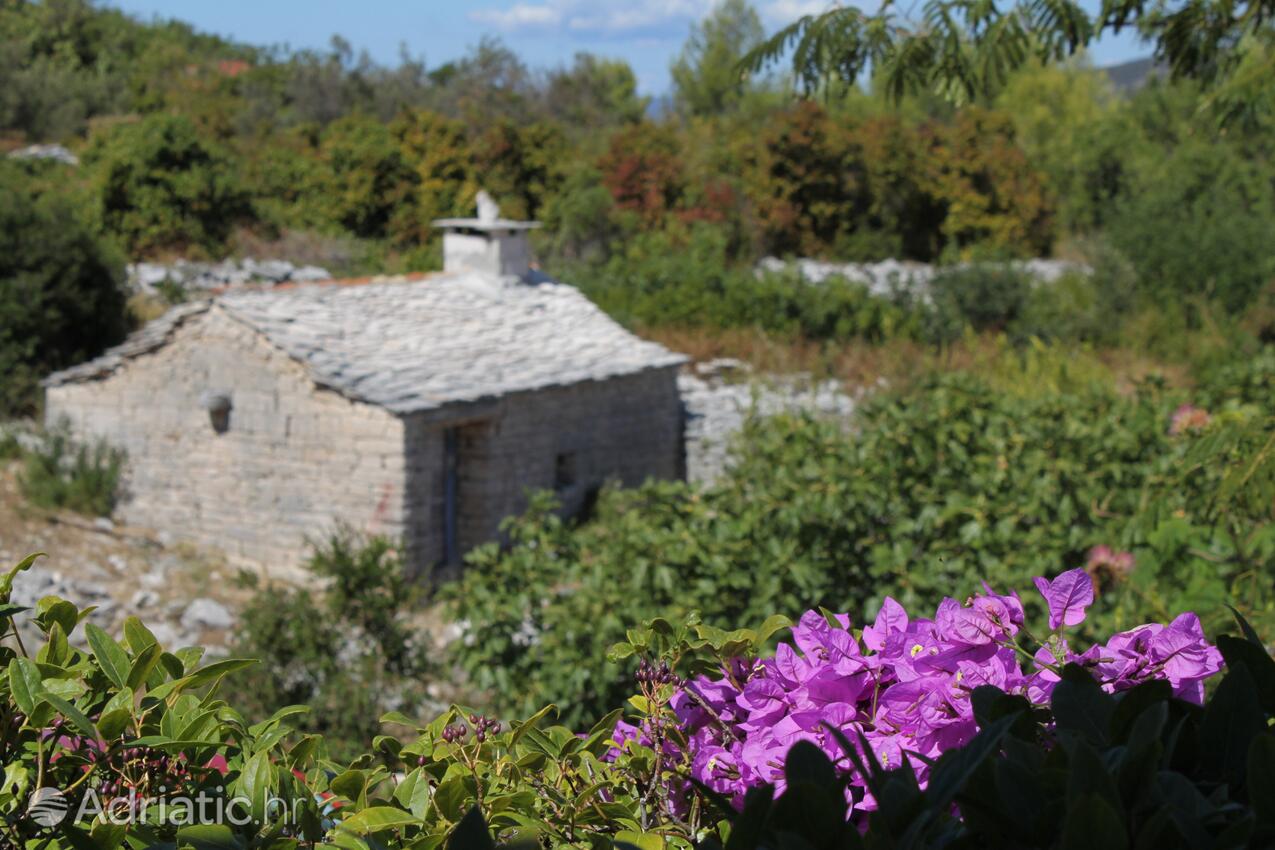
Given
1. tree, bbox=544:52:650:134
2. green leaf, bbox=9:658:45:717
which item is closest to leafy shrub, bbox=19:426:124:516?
green leaf, bbox=9:658:45:717

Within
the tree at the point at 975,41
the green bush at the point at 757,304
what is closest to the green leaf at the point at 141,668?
the tree at the point at 975,41

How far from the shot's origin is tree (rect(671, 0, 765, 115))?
4394cm

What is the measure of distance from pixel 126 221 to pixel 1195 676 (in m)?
20.7

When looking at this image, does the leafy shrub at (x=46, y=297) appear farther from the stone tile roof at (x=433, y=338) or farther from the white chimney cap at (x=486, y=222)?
the white chimney cap at (x=486, y=222)

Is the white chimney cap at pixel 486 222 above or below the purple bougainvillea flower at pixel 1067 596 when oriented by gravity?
above

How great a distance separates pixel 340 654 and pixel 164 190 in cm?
→ 1439

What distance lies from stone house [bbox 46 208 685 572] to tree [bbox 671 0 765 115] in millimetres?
31653

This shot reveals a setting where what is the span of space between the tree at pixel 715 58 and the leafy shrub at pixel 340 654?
36.8 metres

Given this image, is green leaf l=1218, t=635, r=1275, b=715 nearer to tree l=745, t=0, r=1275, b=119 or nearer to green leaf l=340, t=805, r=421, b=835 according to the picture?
green leaf l=340, t=805, r=421, b=835

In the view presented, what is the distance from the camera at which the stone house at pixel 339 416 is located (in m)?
10.1

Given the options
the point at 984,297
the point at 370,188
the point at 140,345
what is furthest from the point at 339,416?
the point at 370,188

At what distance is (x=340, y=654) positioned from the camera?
7637 millimetres

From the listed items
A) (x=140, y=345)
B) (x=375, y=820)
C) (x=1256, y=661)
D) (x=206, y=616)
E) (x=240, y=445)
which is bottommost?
(x=206, y=616)

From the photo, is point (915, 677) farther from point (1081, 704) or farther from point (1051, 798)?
point (1051, 798)
